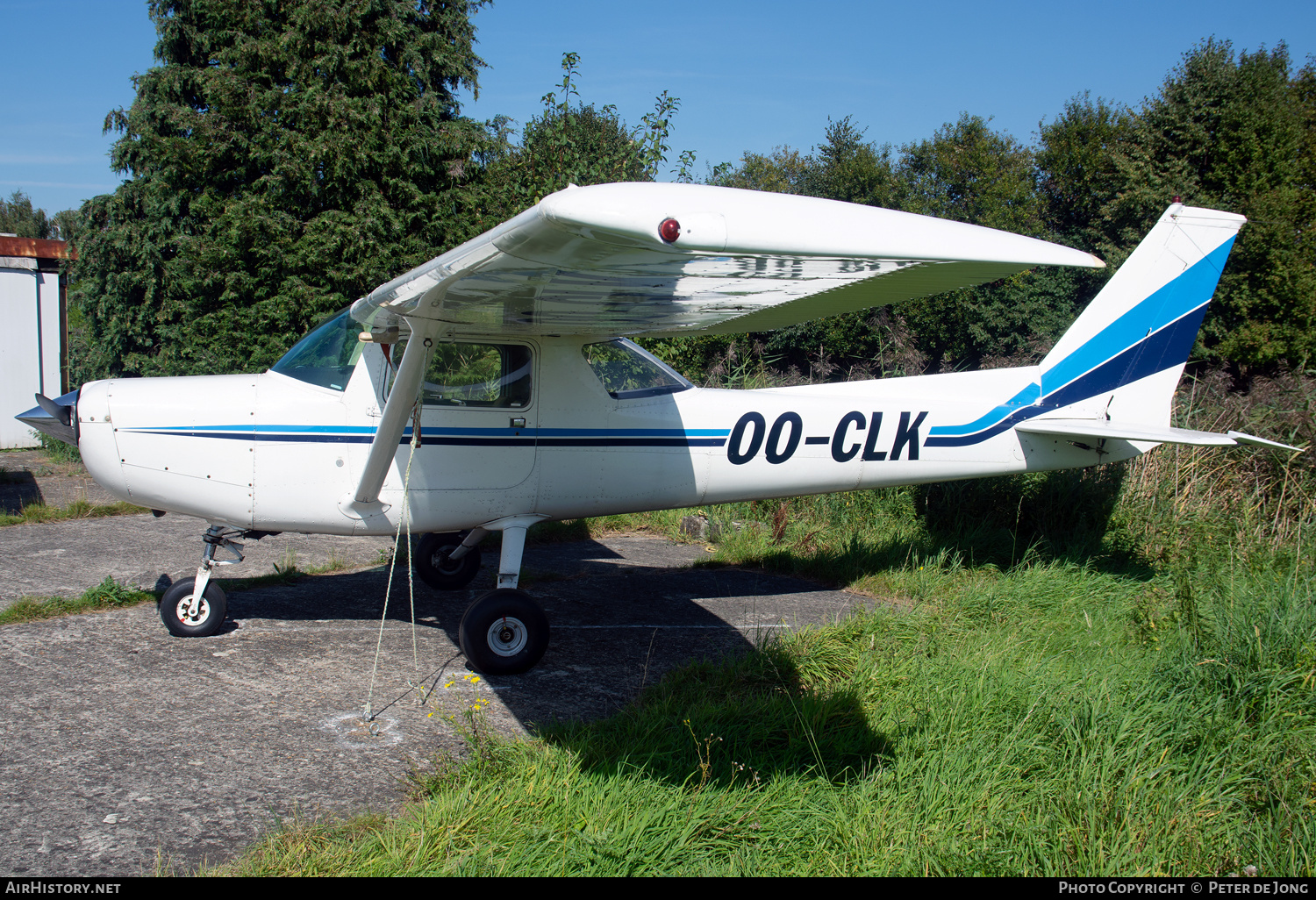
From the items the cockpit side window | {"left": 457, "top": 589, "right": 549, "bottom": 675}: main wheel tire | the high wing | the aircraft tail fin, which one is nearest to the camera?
the high wing

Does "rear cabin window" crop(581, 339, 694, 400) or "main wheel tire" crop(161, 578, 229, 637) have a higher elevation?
"rear cabin window" crop(581, 339, 694, 400)

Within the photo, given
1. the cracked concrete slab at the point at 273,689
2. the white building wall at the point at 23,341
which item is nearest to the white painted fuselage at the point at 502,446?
the cracked concrete slab at the point at 273,689

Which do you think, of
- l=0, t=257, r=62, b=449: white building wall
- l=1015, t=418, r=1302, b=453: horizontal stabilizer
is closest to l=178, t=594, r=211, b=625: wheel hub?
l=1015, t=418, r=1302, b=453: horizontal stabilizer

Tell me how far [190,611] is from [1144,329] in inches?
278

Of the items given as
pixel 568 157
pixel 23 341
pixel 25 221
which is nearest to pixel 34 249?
pixel 23 341

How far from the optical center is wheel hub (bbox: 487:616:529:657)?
14.7ft

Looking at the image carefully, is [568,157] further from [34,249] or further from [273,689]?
[34,249]

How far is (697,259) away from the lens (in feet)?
8.16

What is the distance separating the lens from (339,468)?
4758 mm

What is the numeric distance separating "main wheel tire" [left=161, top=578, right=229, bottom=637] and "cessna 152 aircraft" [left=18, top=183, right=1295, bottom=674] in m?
0.01

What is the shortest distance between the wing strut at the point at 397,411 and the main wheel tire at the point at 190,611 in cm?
121

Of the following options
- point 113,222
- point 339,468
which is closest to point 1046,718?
point 339,468

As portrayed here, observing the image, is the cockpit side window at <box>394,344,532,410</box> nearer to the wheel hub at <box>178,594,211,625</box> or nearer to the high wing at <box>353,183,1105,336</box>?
the high wing at <box>353,183,1105,336</box>
